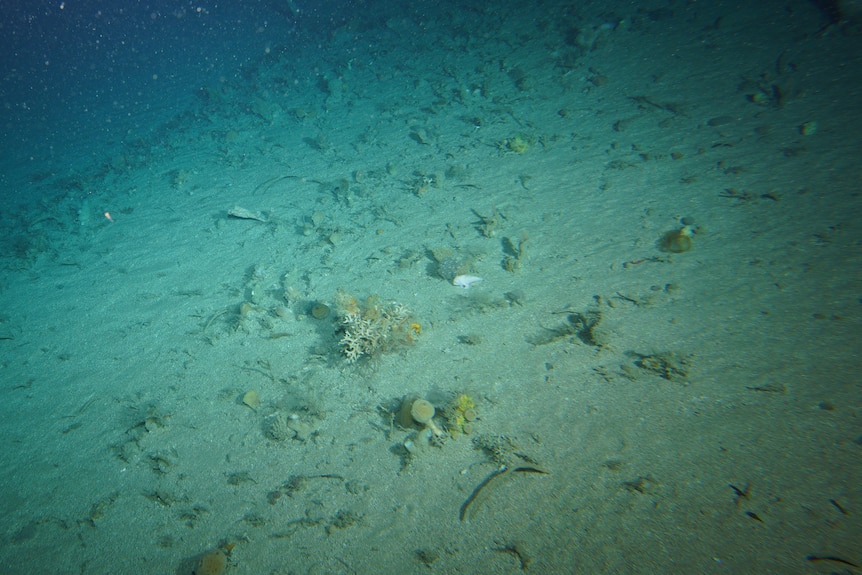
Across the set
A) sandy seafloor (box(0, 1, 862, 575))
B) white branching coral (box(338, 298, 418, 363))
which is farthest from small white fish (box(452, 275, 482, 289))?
white branching coral (box(338, 298, 418, 363))

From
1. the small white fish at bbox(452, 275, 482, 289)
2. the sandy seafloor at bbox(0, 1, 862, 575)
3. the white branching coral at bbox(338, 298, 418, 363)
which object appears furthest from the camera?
the small white fish at bbox(452, 275, 482, 289)

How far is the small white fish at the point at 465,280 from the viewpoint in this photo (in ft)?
19.0

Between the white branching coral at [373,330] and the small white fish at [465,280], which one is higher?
the small white fish at [465,280]

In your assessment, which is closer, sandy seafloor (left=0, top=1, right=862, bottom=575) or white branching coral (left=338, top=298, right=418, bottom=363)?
sandy seafloor (left=0, top=1, right=862, bottom=575)

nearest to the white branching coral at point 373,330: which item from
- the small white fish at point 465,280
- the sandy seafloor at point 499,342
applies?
the sandy seafloor at point 499,342

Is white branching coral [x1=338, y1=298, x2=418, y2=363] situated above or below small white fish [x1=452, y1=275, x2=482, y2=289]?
below

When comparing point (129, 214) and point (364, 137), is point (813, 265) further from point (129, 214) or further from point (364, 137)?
point (129, 214)

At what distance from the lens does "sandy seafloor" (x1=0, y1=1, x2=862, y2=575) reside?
3.38 m

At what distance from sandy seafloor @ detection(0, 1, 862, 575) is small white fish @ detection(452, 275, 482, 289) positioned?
24cm

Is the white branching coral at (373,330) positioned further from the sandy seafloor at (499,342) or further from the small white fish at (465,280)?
the small white fish at (465,280)

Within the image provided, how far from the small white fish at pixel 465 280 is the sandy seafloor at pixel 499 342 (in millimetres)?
244

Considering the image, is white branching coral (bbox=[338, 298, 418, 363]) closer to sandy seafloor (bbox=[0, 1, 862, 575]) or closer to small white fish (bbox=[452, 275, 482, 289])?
sandy seafloor (bbox=[0, 1, 862, 575])

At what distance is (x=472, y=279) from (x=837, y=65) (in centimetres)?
1036

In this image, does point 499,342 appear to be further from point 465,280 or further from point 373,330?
point 373,330
